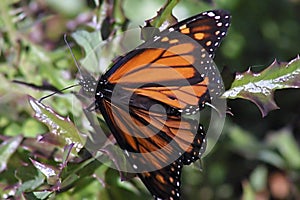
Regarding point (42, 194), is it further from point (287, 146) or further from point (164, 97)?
point (287, 146)

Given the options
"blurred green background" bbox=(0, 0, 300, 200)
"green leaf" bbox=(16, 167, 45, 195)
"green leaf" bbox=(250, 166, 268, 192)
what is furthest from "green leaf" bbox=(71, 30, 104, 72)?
"green leaf" bbox=(250, 166, 268, 192)

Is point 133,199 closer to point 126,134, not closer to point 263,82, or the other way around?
point 126,134

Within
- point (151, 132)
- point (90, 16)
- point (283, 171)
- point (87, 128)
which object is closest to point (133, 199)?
point (87, 128)

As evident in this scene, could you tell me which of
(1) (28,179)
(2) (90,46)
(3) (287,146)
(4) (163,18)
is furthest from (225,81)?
(3) (287,146)

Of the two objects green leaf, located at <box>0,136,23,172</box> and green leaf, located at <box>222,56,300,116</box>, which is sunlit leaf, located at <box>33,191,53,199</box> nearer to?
green leaf, located at <box>0,136,23,172</box>

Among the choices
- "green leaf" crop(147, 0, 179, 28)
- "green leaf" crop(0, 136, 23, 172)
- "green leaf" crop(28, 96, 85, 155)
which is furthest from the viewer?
"green leaf" crop(0, 136, 23, 172)

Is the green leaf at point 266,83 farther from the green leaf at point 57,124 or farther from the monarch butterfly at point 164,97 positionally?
the green leaf at point 57,124
